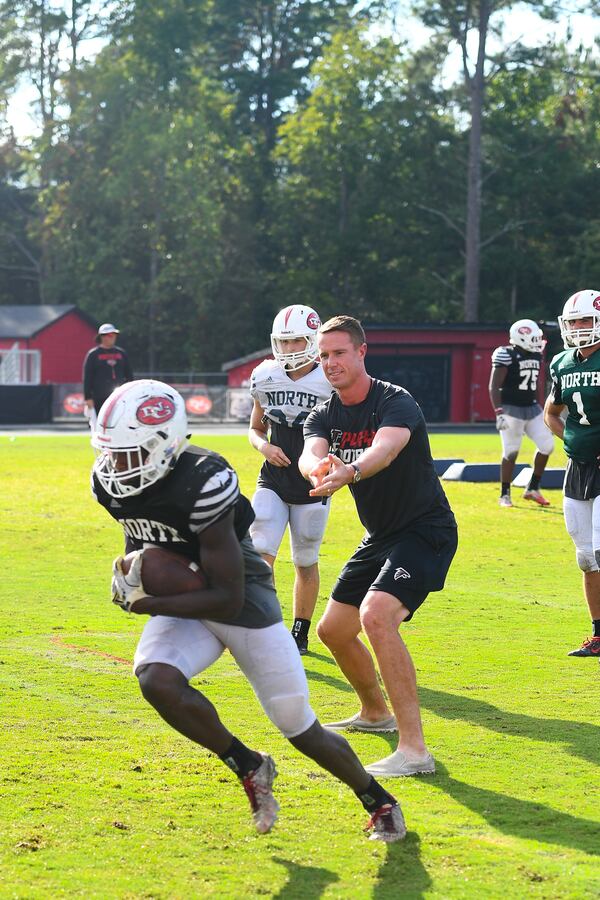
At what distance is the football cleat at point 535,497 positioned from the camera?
1723 centimetres

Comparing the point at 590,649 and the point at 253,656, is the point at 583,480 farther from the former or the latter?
the point at 253,656

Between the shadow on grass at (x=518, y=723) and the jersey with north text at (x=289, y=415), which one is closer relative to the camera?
the shadow on grass at (x=518, y=723)

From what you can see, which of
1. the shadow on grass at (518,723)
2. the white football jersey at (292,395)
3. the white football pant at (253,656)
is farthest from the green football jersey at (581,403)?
the white football pant at (253,656)

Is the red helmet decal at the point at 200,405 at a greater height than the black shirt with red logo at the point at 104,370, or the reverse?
the black shirt with red logo at the point at 104,370

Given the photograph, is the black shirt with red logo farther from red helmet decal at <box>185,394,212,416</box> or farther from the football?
red helmet decal at <box>185,394,212,416</box>

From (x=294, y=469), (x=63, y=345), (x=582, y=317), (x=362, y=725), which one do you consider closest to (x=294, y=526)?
(x=294, y=469)

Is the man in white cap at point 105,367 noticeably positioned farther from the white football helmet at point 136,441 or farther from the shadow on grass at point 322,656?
the white football helmet at point 136,441

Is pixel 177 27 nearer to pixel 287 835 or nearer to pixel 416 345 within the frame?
pixel 416 345

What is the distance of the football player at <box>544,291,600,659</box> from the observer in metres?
8.33

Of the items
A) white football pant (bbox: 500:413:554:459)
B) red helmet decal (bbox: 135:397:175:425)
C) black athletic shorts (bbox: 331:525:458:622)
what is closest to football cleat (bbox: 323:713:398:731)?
black athletic shorts (bbox: 331:525:458:622)

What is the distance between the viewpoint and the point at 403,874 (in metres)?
4.66

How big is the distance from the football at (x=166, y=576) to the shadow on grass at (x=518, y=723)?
238 centimetres

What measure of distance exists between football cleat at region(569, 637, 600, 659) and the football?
4.21 m

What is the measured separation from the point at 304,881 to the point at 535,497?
520 inches
